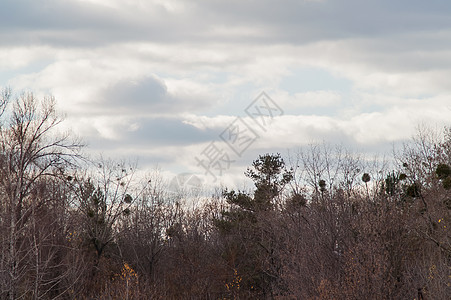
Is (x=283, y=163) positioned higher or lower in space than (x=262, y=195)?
higher

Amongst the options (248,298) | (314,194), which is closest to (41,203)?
(248,298)

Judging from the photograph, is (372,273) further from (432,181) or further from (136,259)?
(136,259)

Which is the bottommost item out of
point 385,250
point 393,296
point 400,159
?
point 393,296

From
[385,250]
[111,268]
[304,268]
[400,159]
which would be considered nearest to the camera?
[385,250]

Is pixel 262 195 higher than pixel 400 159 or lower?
lower

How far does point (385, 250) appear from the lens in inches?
633

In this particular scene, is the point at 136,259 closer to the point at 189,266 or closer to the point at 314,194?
the point at 189,266

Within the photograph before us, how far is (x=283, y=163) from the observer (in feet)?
117

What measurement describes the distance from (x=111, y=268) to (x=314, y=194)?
11418mm

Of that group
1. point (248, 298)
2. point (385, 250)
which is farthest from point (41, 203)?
point (385, 250)

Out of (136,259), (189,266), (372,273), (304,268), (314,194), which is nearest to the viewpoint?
(372,273)

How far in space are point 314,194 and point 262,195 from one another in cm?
695

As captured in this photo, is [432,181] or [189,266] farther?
[432,181]

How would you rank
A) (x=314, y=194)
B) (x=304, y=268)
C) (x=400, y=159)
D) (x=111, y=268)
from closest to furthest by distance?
1. (x=304, y=268)
2. (x=314, y=194)
3. (x=111, y=268)
4. (x=400, y=159)
